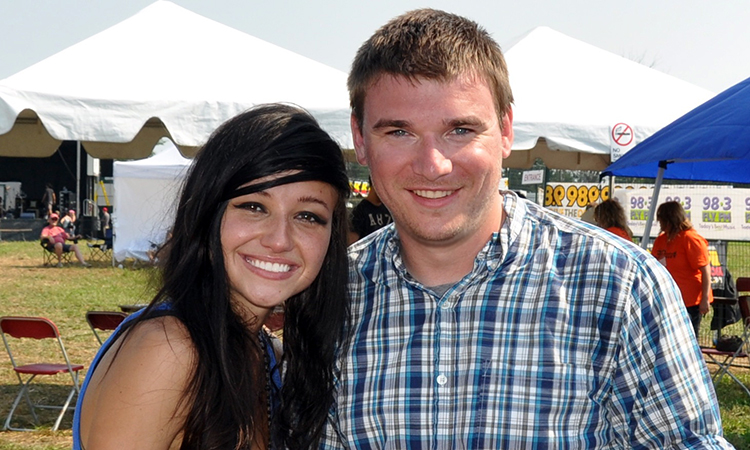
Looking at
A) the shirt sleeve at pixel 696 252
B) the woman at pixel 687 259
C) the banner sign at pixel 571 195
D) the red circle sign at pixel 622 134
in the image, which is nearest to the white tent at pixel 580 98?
the red circle sign at pixel 622 134

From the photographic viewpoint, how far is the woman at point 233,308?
75.1 inches

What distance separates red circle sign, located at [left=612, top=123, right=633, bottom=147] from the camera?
280 inches

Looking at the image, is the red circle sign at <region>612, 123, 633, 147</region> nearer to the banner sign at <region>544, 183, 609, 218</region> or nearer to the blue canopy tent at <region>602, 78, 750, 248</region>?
the blue canopy tent at <region>602, 78, 750, 248</region>

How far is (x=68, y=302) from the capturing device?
14266mm

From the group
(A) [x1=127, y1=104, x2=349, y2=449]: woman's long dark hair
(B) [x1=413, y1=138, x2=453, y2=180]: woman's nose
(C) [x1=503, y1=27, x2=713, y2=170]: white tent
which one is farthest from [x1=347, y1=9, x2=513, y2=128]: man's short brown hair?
(C) [x1=503, y1=27, x2=713, y2=170]: white tent

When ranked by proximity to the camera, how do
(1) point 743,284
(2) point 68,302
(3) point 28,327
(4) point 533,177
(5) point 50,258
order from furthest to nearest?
(5) point 50,258, (4) point 533,177, (2) point 68,302, (1) point 743,284, (3) point 28,327

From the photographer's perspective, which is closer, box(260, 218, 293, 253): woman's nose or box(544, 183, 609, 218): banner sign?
box(260, 218, 293, 253): woman's nose

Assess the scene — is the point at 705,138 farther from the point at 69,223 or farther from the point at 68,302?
the point at 69,223

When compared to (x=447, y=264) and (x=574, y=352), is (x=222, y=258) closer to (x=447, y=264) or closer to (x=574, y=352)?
(x=447, y=264)

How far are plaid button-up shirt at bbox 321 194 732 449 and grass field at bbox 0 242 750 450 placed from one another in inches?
35.0

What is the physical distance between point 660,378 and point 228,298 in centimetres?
113

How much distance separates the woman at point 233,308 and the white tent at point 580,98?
478 cm

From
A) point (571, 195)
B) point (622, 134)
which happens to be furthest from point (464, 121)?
point (571, 195)

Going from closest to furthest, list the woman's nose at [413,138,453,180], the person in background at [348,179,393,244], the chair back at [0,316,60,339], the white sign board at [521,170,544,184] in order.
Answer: the woman's nose at [413,138,453,180] < the chair back at [0,316,60,339] < the person in background at [348,179,393,244] < the white sign board at [521,170,544,184]
